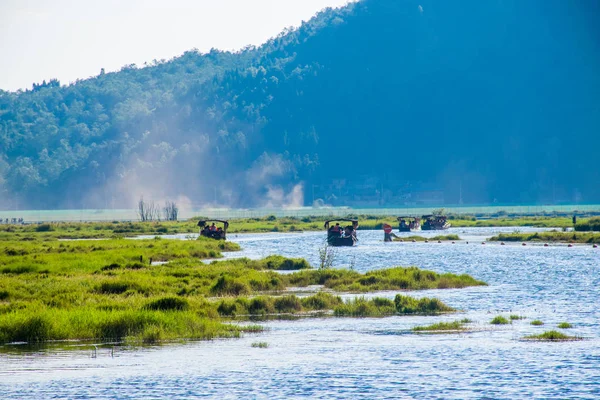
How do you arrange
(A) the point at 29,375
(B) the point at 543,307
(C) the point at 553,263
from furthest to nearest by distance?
(C) the point at 553,263
(B) the point at 543,307
(A) the point at 29,375

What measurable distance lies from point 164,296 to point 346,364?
13.9m

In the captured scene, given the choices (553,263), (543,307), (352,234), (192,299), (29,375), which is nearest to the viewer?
(29,375)

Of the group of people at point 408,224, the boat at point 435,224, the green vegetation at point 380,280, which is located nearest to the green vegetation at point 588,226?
the boat at point 435,224

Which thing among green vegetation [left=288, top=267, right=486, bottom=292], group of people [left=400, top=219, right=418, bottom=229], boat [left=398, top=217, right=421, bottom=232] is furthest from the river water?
boat [left=398, top=217, right=421, bottom=232]

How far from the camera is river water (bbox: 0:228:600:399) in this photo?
3041 cm

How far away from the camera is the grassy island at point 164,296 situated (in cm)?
4006

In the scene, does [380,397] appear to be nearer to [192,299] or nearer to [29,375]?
[29,375]

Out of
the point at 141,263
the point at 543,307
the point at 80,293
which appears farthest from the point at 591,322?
the point at 141,263

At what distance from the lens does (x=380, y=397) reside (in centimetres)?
2927

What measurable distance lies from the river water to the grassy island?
202 cm

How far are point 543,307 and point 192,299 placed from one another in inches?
731

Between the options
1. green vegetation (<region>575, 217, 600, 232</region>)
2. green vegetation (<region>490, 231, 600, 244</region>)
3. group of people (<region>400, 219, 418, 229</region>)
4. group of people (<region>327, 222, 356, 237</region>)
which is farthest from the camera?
group of people (<region>400, 219, 418, 229</region>)

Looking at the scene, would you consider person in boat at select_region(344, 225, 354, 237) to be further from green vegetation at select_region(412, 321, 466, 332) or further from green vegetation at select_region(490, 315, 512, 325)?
green vegetation at select_region(412, 321, 466, 332)

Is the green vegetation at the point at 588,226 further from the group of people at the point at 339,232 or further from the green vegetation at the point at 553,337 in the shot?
the green vegetation at the point at 553,337
